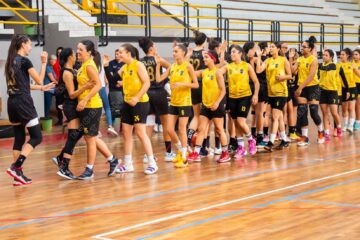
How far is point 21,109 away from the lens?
26.0ft

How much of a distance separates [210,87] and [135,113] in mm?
1371

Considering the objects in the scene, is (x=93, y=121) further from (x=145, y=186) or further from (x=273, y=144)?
(x=273, y=144)

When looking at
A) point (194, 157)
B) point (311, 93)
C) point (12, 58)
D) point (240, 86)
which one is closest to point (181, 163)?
point (194, 157)

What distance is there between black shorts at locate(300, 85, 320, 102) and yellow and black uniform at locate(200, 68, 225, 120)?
98.3 inches

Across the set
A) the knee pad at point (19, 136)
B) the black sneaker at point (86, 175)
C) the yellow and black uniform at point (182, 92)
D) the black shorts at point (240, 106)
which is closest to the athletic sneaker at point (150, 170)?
the black sneaker at point (86, 175)

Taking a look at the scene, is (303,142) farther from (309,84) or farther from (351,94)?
(351,94)

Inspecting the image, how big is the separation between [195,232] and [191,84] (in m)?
3.65

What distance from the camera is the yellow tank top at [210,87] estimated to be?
367 inches

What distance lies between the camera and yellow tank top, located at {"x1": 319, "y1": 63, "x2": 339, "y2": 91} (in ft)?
39.4

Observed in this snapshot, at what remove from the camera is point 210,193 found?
24.1ft

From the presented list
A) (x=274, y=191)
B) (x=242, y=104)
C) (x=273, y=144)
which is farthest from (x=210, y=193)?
(x=273, y=144)

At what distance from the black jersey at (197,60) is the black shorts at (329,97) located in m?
3.15

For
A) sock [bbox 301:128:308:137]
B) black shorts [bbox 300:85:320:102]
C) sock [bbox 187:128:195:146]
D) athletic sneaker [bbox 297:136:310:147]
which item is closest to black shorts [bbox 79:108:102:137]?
sock [bbox 187:128:195:146]

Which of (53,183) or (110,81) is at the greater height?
(110,81)
